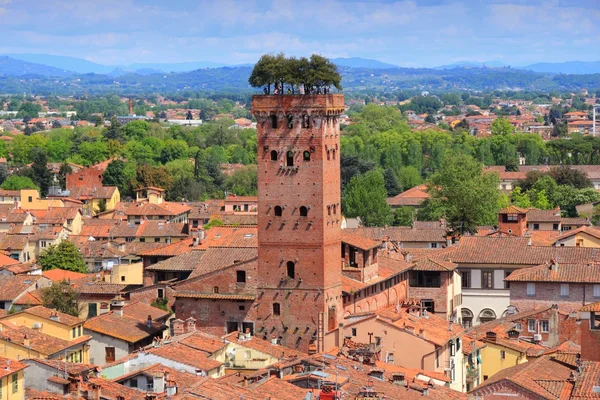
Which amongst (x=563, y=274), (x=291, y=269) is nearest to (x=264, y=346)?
(x=291, y=269)

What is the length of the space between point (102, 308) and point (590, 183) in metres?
66.6

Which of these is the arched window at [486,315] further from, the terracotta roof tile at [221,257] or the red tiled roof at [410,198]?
the red tiled roof at [410,198]

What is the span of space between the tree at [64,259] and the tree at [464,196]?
19.4 metres

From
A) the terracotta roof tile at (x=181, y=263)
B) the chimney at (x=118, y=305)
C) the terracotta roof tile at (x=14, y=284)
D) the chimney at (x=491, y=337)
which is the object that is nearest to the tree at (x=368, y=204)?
the terracotta roof tile at (x=14, y=284)

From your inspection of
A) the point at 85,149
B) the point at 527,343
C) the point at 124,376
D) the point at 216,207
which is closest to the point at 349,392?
the point at 124,376

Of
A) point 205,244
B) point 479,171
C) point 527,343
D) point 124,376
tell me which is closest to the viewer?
point 124,376

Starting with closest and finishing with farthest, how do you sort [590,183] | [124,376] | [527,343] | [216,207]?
1. [124,376]
2. [527,343]
3. [216,207]
4. [590,183]

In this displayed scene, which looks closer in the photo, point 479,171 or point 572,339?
point 572,339

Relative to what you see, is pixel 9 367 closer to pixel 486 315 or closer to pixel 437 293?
pixel 437 293

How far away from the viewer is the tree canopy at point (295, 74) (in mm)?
55719

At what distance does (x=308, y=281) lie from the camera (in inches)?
2168

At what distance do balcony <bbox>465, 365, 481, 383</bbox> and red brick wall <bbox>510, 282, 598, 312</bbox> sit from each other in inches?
359

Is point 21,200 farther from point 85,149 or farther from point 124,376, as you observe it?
point 124,376

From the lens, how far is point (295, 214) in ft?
182
